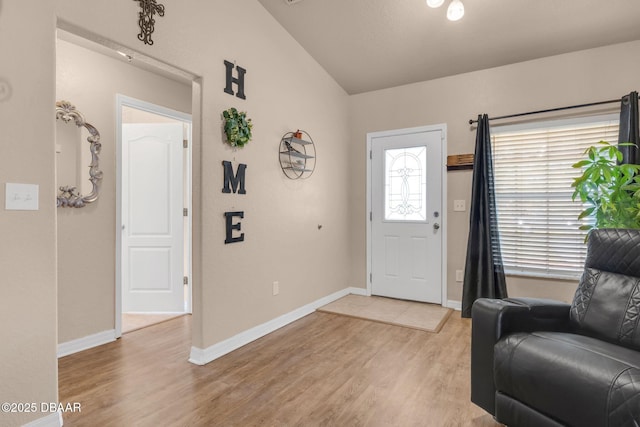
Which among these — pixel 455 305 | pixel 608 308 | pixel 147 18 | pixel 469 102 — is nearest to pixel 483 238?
pixel 455 305

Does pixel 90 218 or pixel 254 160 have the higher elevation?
pixel 254 160

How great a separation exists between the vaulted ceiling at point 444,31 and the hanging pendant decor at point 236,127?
3.75 ft

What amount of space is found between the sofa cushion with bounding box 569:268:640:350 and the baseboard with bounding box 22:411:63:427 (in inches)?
108

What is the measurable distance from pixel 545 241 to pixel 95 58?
14.4 feet

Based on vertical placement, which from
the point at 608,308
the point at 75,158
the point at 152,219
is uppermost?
the point at 75,158

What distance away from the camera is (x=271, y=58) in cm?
317

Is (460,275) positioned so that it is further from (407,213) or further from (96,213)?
(96,213)

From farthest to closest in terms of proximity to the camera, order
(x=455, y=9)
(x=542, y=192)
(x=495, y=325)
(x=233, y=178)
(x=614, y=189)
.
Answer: (x=542, y=192)
(x=233, y=178)
(x=614, y=189)
(x=455, y=9)
(x=495, y=325)

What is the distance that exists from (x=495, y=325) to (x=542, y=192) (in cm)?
227

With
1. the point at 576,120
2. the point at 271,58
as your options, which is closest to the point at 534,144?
the point at 576,120

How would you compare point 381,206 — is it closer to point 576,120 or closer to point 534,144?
point 534,144

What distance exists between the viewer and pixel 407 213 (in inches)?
163

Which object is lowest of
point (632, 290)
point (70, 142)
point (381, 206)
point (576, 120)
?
point (632, 290)

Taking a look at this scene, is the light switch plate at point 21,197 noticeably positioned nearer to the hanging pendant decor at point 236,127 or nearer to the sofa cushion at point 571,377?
the hanging pendant decor at point 236,127
